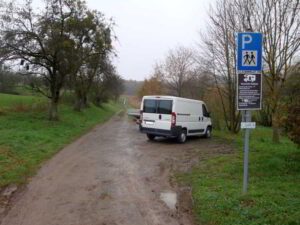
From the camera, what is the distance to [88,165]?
11859 millimetres

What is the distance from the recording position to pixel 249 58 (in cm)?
771

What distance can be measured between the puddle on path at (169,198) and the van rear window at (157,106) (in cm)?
945

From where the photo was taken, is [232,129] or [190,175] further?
[232,129]

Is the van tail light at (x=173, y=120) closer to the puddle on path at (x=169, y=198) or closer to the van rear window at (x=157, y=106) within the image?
the van rear window at (x=157, y=106)

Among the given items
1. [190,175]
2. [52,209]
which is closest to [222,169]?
[190,175]

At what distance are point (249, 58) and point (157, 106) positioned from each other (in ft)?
34.8

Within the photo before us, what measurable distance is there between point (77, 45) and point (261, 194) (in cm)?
2338

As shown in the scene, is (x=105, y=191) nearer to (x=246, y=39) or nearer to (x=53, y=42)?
(x=246, y=39)

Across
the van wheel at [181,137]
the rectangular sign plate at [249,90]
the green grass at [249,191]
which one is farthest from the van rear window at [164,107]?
the rectangular sign plate at [249,90]

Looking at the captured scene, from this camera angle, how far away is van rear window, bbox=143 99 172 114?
17.9m

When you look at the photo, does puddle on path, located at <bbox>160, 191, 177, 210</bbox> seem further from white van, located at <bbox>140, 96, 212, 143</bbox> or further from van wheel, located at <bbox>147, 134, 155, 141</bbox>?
van wheel, located at <bbox>147, 134, 155, 141</bbox>

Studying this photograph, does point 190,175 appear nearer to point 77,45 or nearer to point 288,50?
point 288,50

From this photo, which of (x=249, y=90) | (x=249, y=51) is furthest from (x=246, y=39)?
(x=249, y=90)

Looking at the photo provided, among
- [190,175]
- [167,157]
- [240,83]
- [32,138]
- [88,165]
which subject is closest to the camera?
[240,83]
